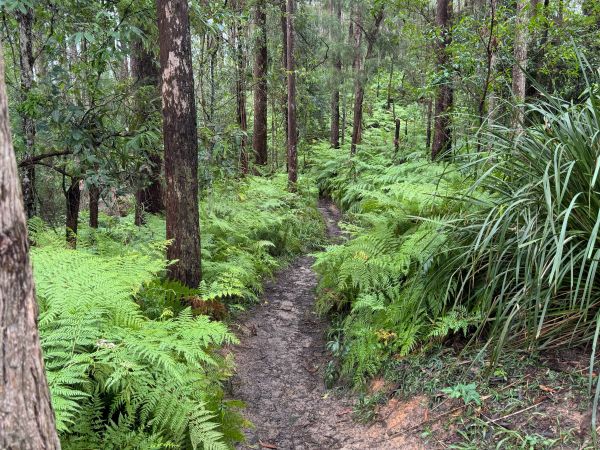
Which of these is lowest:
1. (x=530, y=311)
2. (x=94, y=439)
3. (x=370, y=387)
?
(x=370, y=387)

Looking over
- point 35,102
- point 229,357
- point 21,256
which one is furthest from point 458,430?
point 35,102

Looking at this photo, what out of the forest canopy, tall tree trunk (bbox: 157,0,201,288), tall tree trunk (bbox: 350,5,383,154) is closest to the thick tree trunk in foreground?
the forest canopy

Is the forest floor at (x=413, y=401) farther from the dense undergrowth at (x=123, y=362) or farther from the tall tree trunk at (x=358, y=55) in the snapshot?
the tall tree trunk at (x=358, y=55)

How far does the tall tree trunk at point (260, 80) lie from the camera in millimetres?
14405

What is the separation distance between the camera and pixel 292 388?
4.62 m

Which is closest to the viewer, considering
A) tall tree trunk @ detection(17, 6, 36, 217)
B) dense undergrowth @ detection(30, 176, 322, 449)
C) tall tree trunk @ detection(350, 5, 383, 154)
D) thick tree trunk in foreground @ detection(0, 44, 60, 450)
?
thick tree trunk in foreground @ detection(0, 44, 60, 450)

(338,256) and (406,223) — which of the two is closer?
(406,223)

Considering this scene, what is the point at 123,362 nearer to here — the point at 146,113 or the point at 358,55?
the point at 146,113

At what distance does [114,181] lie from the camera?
17.0ft

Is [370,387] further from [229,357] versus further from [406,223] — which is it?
[406,223]

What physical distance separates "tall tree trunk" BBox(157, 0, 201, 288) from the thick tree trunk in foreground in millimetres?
3648

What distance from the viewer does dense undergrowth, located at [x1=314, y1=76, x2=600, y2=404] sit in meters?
3.02

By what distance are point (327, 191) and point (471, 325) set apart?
13.9 meters

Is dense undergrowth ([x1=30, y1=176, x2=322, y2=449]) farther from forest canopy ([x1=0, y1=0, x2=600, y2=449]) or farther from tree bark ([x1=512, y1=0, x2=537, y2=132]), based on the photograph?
tree bark ([x1=512, y1=0, x2=537, y2=132])
